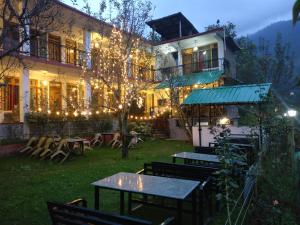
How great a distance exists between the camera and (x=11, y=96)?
1638cm

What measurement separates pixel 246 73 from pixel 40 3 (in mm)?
34679

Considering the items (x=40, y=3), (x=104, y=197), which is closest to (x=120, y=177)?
(x=104, y=197)

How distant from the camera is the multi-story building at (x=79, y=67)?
573 inches

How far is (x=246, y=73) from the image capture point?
3653 centimetres

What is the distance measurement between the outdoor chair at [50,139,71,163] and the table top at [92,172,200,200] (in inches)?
269

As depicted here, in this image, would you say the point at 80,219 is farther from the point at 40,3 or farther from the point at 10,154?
the point at 10,154

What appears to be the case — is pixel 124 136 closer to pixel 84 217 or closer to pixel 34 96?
pixel 34 96

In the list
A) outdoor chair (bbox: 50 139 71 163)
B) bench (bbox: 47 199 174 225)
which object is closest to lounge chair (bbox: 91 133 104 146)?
outdoor chair (bbox: 50 139 71 163)

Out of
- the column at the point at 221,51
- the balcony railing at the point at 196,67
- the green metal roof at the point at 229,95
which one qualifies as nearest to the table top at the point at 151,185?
the green metal roof at the point at 229,95

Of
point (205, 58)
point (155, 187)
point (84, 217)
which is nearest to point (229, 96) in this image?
point (155, 187)

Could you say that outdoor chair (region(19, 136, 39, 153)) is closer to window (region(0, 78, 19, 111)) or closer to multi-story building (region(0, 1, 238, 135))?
multi-story building (region(0, 1, 238, 135))

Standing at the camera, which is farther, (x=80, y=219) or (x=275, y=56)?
(x=275, y=56)

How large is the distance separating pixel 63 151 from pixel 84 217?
897 cm

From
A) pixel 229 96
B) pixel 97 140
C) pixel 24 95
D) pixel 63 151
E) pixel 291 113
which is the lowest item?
pixel 63 151
